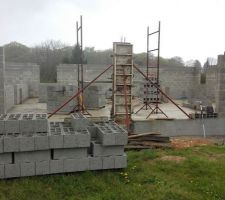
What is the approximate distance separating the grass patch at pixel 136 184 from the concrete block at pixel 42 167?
0.08m

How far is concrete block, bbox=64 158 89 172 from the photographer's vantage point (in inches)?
167

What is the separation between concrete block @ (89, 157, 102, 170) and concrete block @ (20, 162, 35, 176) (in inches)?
33.3

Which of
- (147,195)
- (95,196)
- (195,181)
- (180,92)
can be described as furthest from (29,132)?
(180,92)

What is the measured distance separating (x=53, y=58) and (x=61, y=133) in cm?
3382

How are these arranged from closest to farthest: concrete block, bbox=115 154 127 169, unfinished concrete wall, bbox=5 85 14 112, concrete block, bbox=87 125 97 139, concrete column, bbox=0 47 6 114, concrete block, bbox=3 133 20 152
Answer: concrete block, bbox=3 133 20 152 < concrete block, bbox=115 154 127 169 < concrete block, bbox=87 125 97 139 < concrete column, bbox=0 47 6 114 < unfinished concrete wall, bbox=5 85 14 112

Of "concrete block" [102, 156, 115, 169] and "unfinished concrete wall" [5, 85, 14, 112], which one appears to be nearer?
"concrete block" [102, 156, 115, 169]

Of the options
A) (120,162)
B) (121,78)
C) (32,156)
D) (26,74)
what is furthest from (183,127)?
(26,74)

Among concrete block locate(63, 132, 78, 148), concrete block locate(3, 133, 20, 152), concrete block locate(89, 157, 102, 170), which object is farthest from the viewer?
concrete block locate(89, 157, 102, 170)

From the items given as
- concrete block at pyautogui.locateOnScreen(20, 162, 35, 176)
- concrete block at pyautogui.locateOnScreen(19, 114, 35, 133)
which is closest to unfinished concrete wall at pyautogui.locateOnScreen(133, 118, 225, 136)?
concrete block at pyautogui.locateOnScreen(19, 114, 35, 133)

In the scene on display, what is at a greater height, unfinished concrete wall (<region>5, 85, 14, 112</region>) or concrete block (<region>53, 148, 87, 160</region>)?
unfinished concrete wall (<region>5, 85, 14, 112</region>)

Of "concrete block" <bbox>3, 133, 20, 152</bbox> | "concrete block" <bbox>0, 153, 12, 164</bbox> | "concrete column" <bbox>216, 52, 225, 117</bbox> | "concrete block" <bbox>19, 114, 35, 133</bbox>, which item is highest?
"concrete column" <bbox>216, 52, 225, 117</bbox>

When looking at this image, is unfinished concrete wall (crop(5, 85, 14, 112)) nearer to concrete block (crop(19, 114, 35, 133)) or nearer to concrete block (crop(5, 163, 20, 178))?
concrete block (crop(19, 114, 35, 133))

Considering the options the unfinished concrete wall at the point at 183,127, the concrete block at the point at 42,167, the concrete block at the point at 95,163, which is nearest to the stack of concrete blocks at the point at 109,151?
the concrete block at the point at 95,163

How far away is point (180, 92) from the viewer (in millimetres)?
21688
